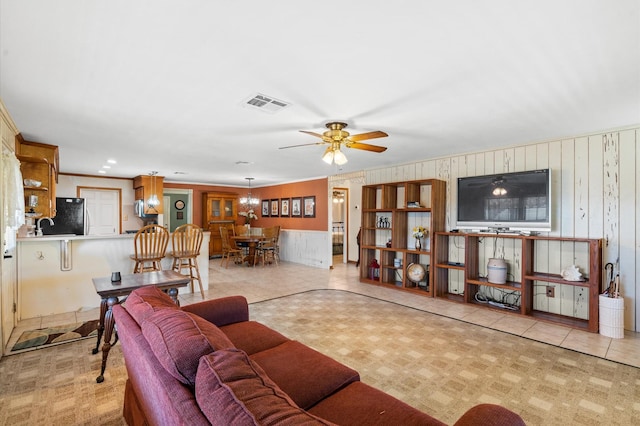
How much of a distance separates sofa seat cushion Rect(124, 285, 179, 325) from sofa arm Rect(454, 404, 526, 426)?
4.39 ft

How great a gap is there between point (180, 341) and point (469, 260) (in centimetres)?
428

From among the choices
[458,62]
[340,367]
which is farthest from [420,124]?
[340,367]

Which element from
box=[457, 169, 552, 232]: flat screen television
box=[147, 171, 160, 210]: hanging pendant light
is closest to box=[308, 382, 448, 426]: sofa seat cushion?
box=[457, 169, 552, 232]: flat screen television

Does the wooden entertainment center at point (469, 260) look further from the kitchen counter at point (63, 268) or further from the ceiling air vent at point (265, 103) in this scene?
the kitchen counter at point (63, 268)

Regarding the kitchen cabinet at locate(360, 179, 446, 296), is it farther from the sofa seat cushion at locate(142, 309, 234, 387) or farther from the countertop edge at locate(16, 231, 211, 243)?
the sofa seat cushion at locate(142, 309, 234, 387)

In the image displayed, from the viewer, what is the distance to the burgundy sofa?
0.87 meters

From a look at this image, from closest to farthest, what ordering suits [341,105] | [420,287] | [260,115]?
[341,105] < [260,115] < [420,287]

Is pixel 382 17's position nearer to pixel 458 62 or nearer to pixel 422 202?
pixel 458 62

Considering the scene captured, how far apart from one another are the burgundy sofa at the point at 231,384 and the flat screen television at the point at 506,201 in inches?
135

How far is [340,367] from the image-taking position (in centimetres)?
166

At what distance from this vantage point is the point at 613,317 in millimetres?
3240

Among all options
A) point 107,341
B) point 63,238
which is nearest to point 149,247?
point 63,238

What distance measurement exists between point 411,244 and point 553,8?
436cm

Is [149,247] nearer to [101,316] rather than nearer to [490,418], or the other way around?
[101,316]
